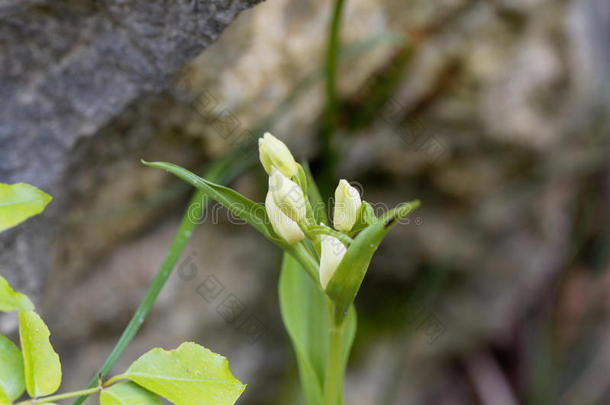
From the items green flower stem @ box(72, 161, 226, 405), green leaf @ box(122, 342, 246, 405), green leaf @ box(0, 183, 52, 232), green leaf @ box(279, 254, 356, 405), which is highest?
green leaf @ box(0, 183, 52, 232)

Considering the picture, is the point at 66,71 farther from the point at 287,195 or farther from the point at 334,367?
the point at 334,367

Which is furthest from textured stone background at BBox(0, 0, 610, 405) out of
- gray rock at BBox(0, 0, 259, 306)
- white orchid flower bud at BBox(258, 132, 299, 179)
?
white orchid flower bud at BBox(258, 132, 299, 179)

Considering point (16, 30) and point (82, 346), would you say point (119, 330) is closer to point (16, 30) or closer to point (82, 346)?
point (82, 346)

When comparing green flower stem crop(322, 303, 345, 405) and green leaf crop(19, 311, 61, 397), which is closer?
green leaf crop(19, 311, 61, 397)

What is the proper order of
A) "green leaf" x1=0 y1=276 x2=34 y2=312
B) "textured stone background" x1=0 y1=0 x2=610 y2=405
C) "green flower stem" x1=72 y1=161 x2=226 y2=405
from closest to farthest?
1. "green leaf" x1=0 y1=276 x2=34 y2=312
2. "green flower stem" x1=72 y1=161 x2=226 y2=405
3. "textured stone background" x1=0 y1=0 x2=610 y2=405

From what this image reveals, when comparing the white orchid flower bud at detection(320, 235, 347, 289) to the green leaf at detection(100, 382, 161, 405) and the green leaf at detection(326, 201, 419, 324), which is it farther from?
the green leaf at detection(100, 382, 161, 405)

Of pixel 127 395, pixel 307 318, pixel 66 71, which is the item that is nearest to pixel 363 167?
pixel 307 318
